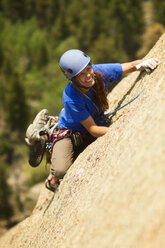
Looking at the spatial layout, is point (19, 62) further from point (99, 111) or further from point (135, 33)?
point (99, 111)

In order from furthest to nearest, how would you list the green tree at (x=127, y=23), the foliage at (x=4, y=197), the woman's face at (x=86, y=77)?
the green tree at (x=127, y=23), the foliage at (x=4, y=197), the woman's face at (x=86, y=77)

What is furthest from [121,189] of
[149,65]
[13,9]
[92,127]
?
[13,9]

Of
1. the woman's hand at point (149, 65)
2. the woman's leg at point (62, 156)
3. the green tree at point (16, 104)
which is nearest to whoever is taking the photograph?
the woman's hand at point (149, 65)

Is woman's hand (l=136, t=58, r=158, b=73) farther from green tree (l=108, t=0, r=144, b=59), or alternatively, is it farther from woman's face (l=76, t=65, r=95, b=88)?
green tree (l=108, t=0, r=144, b=59)

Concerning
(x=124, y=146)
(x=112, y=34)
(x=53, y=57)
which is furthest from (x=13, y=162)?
(x=124, y=146)

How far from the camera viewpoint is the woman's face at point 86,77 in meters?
4.69

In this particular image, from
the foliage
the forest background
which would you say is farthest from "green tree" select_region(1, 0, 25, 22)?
the foliage

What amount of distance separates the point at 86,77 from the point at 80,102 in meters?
0.46

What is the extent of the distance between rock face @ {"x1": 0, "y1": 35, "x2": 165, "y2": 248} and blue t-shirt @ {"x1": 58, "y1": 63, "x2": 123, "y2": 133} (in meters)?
0.53

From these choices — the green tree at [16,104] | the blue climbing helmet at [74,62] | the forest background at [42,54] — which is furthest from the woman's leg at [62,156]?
the green tree at [16,104]

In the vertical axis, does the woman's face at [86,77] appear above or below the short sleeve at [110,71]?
above

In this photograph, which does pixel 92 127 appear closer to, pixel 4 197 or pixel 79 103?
pixel 79 103

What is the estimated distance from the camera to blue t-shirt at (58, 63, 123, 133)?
15.9 ft

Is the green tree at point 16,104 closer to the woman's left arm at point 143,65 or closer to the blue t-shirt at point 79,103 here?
the blue t-shirt at point 79,103
